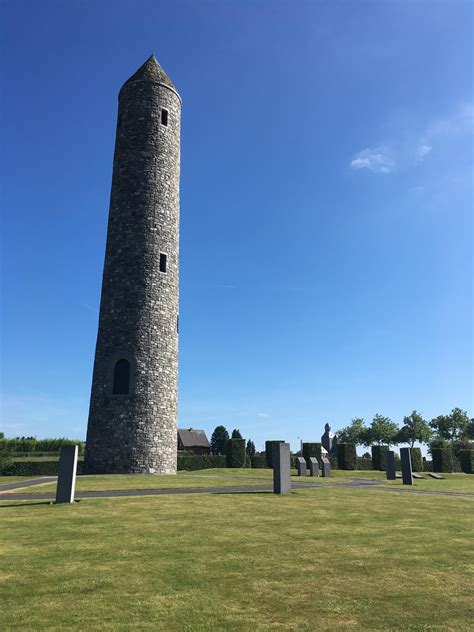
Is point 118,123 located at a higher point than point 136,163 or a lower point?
higher

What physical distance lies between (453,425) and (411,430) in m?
11.3

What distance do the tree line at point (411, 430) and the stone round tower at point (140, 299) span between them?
245ft

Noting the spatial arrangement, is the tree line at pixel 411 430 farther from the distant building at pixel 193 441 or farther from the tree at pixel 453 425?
the distant building at pixel 193 441

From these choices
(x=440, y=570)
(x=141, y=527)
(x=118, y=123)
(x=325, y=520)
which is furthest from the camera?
(x=118, y=123)

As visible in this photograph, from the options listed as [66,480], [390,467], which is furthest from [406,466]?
[66,480]

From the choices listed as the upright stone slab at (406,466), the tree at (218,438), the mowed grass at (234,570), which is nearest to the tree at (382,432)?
the tree at (218,438)

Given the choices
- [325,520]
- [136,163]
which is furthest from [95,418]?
[325,520]

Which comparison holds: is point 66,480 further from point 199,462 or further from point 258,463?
point 258,463

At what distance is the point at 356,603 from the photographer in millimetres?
5492

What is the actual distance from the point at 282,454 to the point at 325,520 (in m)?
6.18

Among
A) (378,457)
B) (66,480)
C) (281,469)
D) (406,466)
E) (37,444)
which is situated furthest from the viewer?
(37,444)

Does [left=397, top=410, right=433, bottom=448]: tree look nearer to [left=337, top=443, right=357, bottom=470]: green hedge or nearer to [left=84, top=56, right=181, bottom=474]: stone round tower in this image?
[left=337, top=443, right=357, bottom=470]: green hedge

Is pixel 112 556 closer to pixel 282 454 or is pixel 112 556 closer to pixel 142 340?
pixel 282 454

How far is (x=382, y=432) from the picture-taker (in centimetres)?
9100
